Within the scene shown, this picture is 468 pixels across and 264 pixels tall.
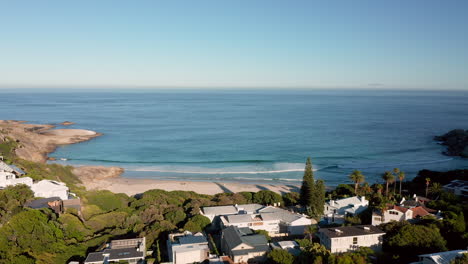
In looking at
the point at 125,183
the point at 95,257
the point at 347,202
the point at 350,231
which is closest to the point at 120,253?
the point at 95,257

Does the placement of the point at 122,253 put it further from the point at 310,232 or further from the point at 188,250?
the point at 310,232

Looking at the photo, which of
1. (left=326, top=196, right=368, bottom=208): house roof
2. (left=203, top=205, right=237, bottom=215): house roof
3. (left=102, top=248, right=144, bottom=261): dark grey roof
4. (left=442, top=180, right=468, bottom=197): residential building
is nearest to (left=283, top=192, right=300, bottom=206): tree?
(left=326, top=196, right=368, bottom=208): house roof

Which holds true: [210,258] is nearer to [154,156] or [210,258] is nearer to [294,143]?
[154,156]

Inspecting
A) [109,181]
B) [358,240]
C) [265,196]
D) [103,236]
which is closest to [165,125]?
[109,181]

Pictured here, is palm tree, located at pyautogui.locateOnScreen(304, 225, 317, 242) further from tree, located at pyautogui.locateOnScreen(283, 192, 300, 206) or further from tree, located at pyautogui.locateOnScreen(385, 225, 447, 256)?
tree, located at pyautogui.locateOnScreen(283, 192, 300, 206)

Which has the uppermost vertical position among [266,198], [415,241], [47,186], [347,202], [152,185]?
[47,186]

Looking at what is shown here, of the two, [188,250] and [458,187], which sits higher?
[188,250]
